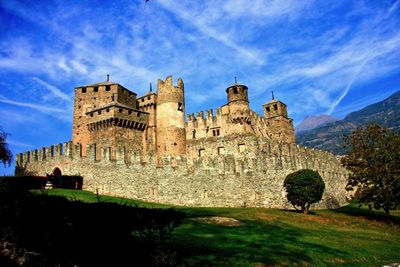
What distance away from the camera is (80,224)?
8.23 meters

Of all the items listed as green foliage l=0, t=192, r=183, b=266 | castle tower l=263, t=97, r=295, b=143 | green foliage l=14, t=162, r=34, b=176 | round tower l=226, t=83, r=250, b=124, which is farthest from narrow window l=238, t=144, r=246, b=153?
green foliage l=0, t=192, r=183, b=266

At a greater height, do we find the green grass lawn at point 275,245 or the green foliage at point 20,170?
the green foliage at point 20,170

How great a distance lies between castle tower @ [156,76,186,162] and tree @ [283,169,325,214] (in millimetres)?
20236

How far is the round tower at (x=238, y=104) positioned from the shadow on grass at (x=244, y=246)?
32.1 meters

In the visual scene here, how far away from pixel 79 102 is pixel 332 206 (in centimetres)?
3393

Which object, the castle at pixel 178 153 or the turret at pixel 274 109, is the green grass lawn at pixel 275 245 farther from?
the turret at pixel 274 109

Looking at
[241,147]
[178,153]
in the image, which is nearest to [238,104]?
[241,147]

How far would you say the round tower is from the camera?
50.5 m

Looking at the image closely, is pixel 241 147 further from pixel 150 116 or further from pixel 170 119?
pixel 150 116

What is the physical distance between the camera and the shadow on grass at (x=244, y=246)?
12.2m

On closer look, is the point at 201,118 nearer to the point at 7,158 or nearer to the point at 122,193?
the point at 122,193

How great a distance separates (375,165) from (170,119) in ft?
82.0

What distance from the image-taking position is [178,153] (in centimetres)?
4500

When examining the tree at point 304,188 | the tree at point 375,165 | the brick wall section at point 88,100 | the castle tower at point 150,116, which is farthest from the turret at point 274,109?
the tree at point 304,188
